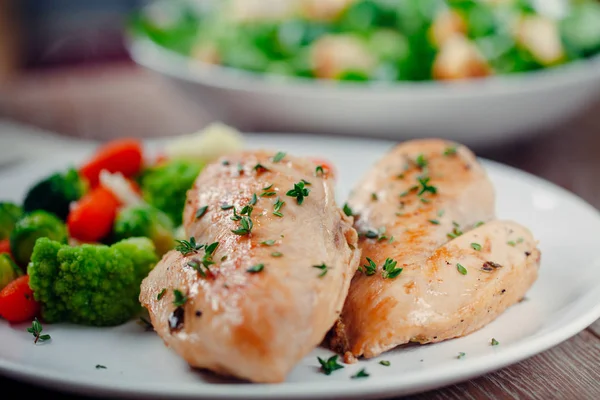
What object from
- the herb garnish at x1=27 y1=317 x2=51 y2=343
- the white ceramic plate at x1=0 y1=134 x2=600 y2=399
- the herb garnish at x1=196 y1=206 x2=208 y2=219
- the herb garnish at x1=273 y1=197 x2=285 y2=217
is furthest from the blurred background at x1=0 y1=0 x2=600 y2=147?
the herb garnish at x1=27 y1=317 x2=51 y2=343

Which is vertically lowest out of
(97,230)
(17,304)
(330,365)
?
(97,230)

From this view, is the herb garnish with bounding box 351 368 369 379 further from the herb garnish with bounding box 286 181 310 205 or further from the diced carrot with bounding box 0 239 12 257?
the diced carrot with bounding box 0 239 12 257

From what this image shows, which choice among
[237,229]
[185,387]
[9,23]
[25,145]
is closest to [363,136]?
[25,145]

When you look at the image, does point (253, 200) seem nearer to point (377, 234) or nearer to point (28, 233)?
point (377, 234)

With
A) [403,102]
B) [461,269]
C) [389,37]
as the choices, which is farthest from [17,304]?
[389,37]

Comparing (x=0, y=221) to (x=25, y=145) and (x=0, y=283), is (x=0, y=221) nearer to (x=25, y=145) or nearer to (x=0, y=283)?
(x=0, y=283)

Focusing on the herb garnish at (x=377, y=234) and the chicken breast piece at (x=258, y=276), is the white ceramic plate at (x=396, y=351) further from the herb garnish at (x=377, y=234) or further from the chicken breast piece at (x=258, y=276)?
the herb garnish at (x=377, y=234)

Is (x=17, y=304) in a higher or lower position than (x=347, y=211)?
lower
